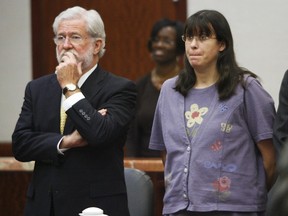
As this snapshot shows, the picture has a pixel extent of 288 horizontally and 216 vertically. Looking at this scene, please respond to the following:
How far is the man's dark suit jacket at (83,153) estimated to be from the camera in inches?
151

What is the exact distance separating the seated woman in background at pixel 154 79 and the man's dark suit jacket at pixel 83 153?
5.40 feet

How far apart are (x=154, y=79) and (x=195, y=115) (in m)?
2.17

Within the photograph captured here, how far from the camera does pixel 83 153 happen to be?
12.8 ft

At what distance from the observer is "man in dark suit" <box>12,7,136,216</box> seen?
3.84 m

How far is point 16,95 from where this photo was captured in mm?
7051

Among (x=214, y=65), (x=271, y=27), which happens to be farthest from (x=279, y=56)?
(x=214, y=65)

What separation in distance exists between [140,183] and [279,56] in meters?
2.18

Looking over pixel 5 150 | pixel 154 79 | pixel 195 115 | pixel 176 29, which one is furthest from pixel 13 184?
pixel 195 115

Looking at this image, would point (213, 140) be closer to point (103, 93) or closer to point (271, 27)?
point (103, 93)

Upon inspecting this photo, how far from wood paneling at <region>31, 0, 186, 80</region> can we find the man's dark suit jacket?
2907mm

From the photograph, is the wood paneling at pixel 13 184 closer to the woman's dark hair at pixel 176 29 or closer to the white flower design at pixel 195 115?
the woman's dark hair at pixel 176 29

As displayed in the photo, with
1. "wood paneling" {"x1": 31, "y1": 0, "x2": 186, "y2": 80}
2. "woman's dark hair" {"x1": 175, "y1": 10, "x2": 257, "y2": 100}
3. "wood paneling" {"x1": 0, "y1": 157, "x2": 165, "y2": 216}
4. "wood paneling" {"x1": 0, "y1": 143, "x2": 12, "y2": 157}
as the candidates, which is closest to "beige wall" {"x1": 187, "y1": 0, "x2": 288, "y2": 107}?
"wood paneling" {"x1": 31, "y1": 0, "x2": 186, "y2": 80}

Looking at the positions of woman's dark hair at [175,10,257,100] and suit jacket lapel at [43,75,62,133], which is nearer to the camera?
woman's dark hair at [175,10,257,100]

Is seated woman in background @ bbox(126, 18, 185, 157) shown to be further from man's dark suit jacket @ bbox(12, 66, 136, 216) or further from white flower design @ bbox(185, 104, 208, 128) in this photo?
white flower design @ bbox(185, 104, 208, 128)
